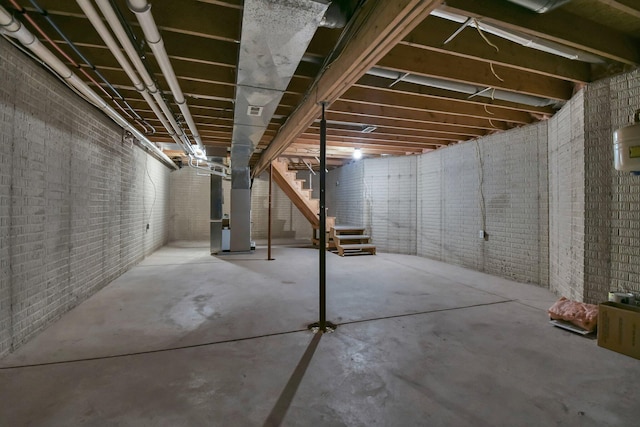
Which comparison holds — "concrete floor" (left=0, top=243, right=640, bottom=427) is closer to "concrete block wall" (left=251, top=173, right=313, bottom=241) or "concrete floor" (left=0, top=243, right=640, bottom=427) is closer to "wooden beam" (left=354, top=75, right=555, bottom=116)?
"wooden beam" (left=354, top=75, right=555, bottom=116)

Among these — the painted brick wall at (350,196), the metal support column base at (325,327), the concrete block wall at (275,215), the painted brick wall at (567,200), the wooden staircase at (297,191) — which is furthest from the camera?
the concrete block wall at (275,215)

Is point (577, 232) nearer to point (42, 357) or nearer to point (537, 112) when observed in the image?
point (537, 112)

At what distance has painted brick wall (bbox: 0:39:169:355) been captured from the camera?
206cm

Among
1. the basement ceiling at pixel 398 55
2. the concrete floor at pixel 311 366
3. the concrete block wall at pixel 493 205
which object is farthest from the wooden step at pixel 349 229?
the concrete floor at pixel 311 366

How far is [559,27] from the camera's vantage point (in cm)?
213

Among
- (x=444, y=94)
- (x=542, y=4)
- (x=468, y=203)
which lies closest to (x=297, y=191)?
(x=468, y=203)

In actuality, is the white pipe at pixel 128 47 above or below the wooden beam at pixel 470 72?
below

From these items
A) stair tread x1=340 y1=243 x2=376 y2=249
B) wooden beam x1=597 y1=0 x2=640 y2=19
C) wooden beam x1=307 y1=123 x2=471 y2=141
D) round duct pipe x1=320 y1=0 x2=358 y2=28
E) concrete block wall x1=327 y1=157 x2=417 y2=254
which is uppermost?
wooden beam x1=307 y1=123 x2=471 y2=141

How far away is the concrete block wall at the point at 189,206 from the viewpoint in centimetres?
888

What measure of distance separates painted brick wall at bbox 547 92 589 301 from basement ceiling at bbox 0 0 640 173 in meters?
0.30

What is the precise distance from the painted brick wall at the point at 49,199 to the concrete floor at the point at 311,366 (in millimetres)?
291

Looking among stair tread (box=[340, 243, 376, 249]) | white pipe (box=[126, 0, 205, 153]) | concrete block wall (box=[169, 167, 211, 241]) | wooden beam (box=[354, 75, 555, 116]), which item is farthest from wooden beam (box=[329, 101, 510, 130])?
concrete block wall (box=[169, 167, 211, 241])

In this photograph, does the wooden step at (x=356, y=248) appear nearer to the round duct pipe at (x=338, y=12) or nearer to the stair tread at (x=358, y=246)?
the stair tread at (x=358, y=246)

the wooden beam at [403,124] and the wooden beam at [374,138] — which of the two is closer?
the wooden beam at [403,124]
